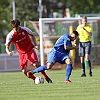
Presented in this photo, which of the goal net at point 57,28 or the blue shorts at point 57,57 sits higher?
the goal net at point 57,28

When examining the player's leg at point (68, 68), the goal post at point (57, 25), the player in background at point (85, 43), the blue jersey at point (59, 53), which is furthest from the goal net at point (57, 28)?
the player's leg at point (68, 68)

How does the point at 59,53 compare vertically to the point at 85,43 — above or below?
below

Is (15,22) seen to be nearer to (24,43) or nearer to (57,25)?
(24,43)

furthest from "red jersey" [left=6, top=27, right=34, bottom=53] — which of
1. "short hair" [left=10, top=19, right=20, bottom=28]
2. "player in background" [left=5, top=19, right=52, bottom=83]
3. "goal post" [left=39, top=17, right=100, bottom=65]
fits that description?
"goal post" [left=39, top=17, right=100, bottom=65]

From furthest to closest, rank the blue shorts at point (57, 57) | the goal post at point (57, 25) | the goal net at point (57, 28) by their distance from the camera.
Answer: the goal net at point (57, 28)
the goal post at point (57, 25)
the blue shorts at point (57, 57)

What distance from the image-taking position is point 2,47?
39.8m

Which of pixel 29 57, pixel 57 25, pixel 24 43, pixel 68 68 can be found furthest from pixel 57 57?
pixel 57 25

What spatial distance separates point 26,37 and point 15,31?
1.34ft

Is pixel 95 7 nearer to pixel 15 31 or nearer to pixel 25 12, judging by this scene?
pixel 25 12

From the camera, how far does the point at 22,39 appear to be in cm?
1708

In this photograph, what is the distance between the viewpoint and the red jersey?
16.9 meters

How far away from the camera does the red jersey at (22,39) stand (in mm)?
16906

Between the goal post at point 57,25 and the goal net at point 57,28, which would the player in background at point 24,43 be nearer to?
the goal post at point 57,25

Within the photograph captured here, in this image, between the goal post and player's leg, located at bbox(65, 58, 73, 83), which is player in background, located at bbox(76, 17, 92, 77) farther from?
the goal post
